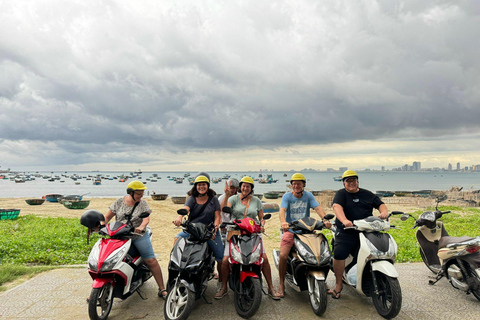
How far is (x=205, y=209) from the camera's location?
14.5 ft

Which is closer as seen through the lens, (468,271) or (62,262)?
(468,271)

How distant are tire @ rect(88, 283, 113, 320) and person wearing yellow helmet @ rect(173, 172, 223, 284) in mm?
1090

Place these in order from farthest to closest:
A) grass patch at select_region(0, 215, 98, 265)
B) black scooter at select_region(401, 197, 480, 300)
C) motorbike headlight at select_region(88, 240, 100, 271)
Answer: grass patch at select_region(0, 215, 98, 265)
black scooter at select_region(401, 197, 480, 300)
motorbike headlight at select_region(88, 240, 100, 271)

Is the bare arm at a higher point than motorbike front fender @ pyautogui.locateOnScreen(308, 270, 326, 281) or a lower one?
higher

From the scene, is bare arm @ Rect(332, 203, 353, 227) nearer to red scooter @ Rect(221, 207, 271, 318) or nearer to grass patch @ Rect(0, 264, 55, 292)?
red scooter @ Rect(221, 207, 271, 318)

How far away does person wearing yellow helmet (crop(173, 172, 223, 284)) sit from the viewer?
430cm

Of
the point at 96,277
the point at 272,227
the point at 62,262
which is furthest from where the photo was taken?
the point at 272,227

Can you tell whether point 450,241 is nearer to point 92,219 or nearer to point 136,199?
point 136,199

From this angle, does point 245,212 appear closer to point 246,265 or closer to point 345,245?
point 246,265

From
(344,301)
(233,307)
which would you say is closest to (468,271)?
(344,301)

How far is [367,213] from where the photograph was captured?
4293mm

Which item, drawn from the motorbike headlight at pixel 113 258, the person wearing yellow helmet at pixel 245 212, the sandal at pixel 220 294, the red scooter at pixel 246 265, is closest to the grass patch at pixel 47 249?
the motorbike headlight at pixel 113 258

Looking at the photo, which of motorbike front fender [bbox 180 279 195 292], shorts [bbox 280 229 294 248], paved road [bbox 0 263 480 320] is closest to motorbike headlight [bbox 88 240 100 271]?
paved road [bbox 0 263 480 320]

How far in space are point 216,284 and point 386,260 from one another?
2.73 m
